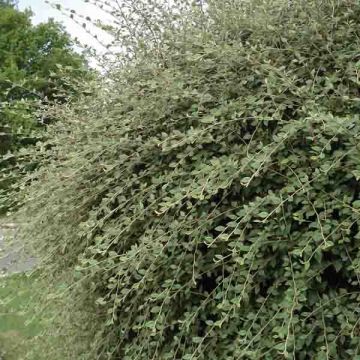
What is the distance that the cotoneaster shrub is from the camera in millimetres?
1754

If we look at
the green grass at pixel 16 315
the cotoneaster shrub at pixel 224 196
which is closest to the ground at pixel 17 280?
the green grass at pixel 16 315

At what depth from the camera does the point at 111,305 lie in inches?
91.1

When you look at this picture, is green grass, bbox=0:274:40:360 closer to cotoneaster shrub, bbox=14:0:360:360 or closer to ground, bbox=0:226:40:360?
ground, bbox=0:226:40:360

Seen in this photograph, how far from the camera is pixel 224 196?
6.49ft

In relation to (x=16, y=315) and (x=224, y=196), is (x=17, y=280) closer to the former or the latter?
(x=16, y=315)

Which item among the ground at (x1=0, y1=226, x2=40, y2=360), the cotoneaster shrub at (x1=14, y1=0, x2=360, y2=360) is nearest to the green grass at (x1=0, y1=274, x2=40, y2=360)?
the ground at (x1=0, y1=226, x2=40, y2=360)

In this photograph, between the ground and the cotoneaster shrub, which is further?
the ground

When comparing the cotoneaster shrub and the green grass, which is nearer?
the cotoneaster shrub

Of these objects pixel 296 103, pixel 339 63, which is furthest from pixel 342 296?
pixel 339 63

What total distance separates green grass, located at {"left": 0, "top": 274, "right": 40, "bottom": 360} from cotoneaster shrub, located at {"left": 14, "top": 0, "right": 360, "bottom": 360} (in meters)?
0.31

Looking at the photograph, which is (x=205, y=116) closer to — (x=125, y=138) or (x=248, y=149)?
(x=248, y=149)

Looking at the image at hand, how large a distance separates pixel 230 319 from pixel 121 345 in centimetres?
63

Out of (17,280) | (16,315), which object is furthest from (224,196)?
(16,315)

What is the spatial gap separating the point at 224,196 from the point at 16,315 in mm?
2554
